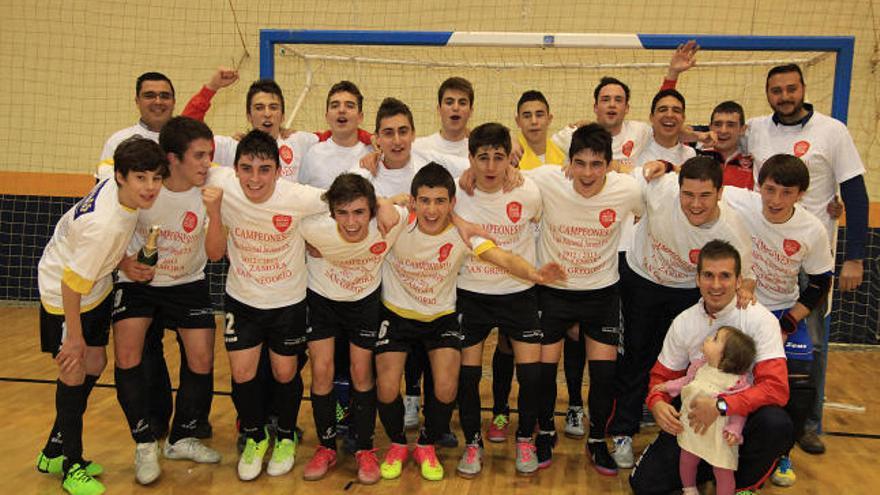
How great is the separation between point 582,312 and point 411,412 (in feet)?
3.90

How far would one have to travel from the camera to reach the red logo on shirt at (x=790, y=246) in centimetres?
344

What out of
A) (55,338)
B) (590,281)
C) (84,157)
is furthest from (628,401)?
(84,157)

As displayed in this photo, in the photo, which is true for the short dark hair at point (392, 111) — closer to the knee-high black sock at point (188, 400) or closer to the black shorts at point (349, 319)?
the black shorts at point (349, 319)

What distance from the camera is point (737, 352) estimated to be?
2965 millimetres

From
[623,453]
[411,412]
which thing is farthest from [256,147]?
[623,453]

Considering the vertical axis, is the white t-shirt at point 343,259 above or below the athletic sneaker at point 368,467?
above

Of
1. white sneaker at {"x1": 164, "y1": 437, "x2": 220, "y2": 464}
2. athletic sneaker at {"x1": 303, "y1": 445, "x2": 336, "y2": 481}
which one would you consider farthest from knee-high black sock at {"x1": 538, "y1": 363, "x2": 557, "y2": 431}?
white sneaker at {"x1": 164, "y1": 437, "x2": 220, "y2": 464}

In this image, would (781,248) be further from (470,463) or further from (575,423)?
(470,463)

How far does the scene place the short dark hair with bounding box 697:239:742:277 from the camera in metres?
3.05

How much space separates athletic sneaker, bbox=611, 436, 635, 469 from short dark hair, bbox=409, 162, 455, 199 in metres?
1.53

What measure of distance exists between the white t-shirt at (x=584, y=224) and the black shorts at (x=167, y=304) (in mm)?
1669

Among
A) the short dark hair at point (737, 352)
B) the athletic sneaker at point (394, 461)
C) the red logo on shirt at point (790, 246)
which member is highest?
the red logo on shirt at point (790, 246)

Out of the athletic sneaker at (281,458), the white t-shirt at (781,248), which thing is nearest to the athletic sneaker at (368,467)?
the athletic sneaker at (281,458)

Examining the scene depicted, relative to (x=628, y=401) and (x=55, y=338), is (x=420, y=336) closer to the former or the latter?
(x=628, y=401)
